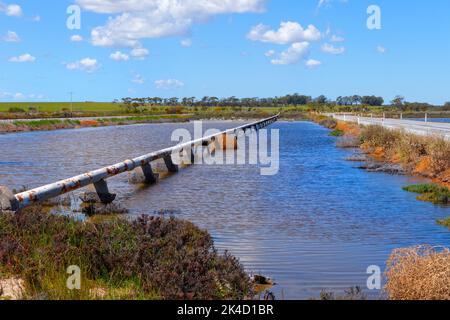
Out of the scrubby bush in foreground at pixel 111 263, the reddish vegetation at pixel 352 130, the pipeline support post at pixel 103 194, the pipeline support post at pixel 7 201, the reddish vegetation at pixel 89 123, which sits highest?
the pipeline support post at pixel 7 201

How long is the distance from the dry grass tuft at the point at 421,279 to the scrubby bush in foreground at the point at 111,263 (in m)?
1.76

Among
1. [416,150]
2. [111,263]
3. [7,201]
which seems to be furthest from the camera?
[416,150]

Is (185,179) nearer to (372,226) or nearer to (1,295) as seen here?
→ (372,226)

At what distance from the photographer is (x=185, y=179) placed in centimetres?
2200

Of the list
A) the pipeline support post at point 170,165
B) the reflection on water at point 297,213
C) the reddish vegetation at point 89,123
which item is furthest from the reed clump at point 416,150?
the reddish vegetation at point 89,123

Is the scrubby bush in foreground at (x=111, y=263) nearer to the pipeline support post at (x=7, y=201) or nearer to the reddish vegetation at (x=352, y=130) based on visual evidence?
the pipeline support post at (x=7, y=201)

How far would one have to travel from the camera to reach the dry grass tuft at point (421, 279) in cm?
675

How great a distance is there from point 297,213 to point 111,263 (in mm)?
7226

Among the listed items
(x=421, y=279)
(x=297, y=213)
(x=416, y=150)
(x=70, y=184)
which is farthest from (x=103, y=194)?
(x=416, y=150)

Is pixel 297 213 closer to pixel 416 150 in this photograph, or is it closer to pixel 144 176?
pixel 144 176

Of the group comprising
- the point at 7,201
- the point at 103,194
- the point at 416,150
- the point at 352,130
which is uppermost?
the point at 7,201

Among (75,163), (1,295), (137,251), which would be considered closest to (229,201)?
(137,251)

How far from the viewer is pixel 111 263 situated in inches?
310

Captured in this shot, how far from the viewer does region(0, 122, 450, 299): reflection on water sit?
9664 mm
